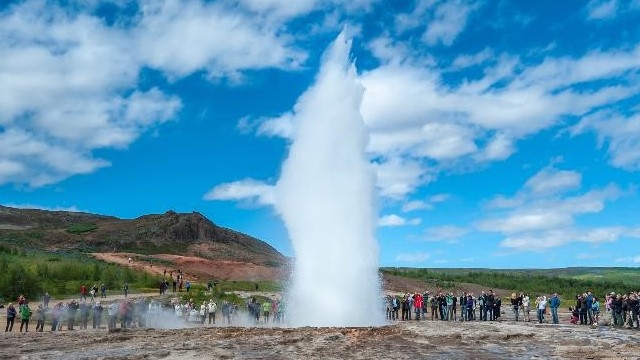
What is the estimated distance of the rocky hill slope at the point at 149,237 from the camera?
73938 mm

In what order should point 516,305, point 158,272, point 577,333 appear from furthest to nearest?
point 158,272 < point 516,305 < point 577,333

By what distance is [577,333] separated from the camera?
740 inches

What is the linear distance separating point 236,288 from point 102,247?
3515 centimetres

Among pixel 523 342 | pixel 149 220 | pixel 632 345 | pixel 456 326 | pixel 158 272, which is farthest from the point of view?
pixel 149 220

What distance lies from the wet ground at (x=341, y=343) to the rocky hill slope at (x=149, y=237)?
176 feet

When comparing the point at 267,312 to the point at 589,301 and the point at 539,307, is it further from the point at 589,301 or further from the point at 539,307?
the point at 589,301

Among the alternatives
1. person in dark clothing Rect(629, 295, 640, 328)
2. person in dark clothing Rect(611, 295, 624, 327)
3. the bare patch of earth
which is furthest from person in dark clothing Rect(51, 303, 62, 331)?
the bare patch of earth

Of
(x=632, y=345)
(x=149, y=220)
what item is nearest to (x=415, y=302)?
(x=632, y=345)

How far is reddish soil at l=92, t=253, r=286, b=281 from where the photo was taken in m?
57.1

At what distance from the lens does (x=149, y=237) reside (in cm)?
7862

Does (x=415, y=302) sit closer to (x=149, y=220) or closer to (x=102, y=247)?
(x=102, y=247)

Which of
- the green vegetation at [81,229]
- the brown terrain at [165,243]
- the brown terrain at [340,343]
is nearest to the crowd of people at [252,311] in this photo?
the brown terrain at [340,343]

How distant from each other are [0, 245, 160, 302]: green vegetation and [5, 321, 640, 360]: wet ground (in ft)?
49.3

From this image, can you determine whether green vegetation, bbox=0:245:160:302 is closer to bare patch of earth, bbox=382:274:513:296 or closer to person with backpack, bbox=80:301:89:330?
person with backpack, bbox=80:301:89:330
